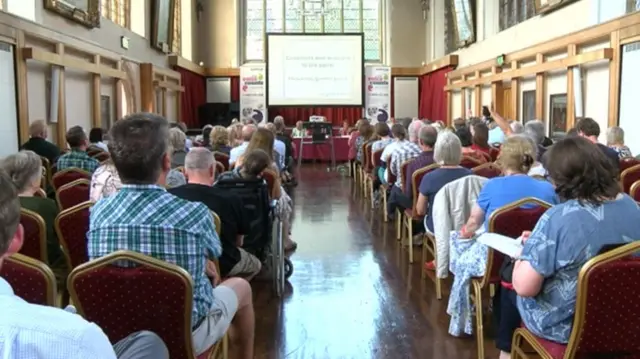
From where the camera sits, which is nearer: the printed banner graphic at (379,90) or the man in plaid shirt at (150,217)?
the man in plaid shirt at (150,217)

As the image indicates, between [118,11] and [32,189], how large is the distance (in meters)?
9.41

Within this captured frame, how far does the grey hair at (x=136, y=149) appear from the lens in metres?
2.04

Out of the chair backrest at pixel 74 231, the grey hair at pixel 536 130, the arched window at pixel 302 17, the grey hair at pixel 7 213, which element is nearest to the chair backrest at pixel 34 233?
the chair backrest at pixel 74 231

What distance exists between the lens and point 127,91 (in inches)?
465

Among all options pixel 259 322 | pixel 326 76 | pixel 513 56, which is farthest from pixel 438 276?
pixel 326 76

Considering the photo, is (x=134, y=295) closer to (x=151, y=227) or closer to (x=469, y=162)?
(x=151, y=227)

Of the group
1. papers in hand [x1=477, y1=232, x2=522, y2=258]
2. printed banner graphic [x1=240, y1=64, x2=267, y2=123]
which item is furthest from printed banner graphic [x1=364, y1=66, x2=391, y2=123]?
papers in hand [x1=477, y1=232, x2=522, y2=258]

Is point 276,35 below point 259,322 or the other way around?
the other way around

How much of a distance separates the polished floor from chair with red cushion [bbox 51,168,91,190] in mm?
1675

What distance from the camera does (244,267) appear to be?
130 inches

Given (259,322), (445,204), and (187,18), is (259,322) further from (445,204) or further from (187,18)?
(187,18)

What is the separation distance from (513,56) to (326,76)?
634 centimetres

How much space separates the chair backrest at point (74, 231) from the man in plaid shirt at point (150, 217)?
2.82 ft

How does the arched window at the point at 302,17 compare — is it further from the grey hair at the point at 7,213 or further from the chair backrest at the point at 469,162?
the grey hair at the point at 7,213
